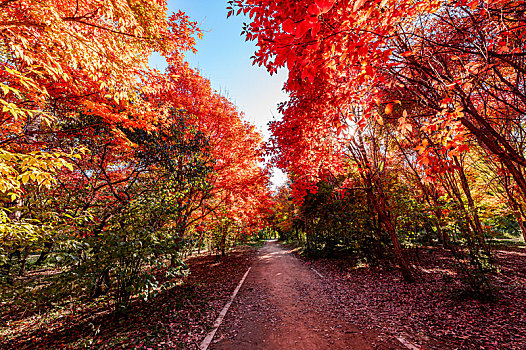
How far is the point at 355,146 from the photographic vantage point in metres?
8.41

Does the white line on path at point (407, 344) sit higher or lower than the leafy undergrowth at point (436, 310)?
higher

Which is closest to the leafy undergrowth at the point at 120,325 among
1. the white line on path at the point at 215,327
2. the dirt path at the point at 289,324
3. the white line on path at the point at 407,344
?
the white line on path at the point at 215,327

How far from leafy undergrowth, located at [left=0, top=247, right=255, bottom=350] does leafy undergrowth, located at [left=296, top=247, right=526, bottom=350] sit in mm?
4351

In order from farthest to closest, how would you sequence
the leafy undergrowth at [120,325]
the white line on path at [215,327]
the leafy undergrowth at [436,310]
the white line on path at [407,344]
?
the leafy undergrowth at [120,325]
the white line on path at [215,327]
the leafy undergrowth at [436,310]
the white line on path at [407,344]

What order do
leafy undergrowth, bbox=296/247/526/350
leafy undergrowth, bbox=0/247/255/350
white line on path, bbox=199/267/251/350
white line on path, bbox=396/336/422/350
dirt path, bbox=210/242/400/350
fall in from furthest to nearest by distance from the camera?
1. leafy undergrowth, bbox=0/247/255/350
2. white line on path, bbox=199/267/251/350
3. dirt path, bbox=210/242/400/350
4. leafy undergrowth, bbox=296/247/526/350
5. white line on path, bbox=396/336/422/350

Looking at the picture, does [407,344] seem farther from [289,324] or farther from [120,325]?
[120,325]

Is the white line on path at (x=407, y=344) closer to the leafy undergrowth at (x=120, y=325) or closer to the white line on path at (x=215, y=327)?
the white line on path at (x=215, y=327)

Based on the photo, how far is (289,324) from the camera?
4.88 m

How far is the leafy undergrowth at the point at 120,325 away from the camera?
429cm

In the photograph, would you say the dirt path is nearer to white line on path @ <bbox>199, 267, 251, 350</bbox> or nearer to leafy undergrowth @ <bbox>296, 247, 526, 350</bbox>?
white line on path @ <bbox>199, 267, 251, 350</bbox>

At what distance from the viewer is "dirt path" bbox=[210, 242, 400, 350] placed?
403cm

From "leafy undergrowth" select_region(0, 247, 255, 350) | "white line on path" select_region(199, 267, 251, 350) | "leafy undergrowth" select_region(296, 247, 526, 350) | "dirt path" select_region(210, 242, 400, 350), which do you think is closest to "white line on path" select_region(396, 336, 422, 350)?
"leafy undergrowth" select_region(296, 247, 526, 350)

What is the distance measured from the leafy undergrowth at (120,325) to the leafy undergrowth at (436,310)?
14.3ft

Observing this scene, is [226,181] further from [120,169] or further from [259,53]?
[259,53]
